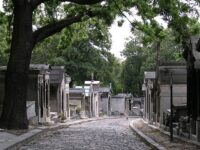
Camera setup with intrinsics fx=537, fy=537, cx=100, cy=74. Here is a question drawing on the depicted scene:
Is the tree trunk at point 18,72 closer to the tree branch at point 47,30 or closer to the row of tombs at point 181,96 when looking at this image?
the tree branch at point 47,30

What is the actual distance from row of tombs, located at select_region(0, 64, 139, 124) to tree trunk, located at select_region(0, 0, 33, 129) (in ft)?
15.4

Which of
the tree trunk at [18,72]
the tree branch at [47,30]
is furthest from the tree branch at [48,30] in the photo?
the tree trunk at [18,72]

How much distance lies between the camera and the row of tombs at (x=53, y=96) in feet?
119

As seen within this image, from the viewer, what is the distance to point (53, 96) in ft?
157

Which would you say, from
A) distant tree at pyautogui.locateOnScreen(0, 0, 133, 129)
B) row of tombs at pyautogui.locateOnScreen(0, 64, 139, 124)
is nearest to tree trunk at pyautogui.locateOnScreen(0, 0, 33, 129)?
distant tree at pyautogui.locateOnScreen(0, 0, 133, 129)

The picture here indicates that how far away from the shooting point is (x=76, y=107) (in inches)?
2689

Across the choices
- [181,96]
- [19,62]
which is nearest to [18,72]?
[19,62]

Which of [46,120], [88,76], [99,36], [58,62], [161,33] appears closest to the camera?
[161,33]

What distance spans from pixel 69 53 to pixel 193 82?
56.8 m

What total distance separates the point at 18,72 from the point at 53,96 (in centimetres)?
2104

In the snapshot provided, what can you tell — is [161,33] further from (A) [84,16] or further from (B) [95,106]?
(B) [95,106]

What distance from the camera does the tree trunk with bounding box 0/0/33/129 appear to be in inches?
1039

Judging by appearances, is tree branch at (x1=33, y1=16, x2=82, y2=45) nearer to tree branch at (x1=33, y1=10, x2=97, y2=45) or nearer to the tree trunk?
tree branch at (x1=33, y1=10, x2=97, y2=45)

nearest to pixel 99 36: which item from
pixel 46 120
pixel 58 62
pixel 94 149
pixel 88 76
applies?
pixel 46 120
